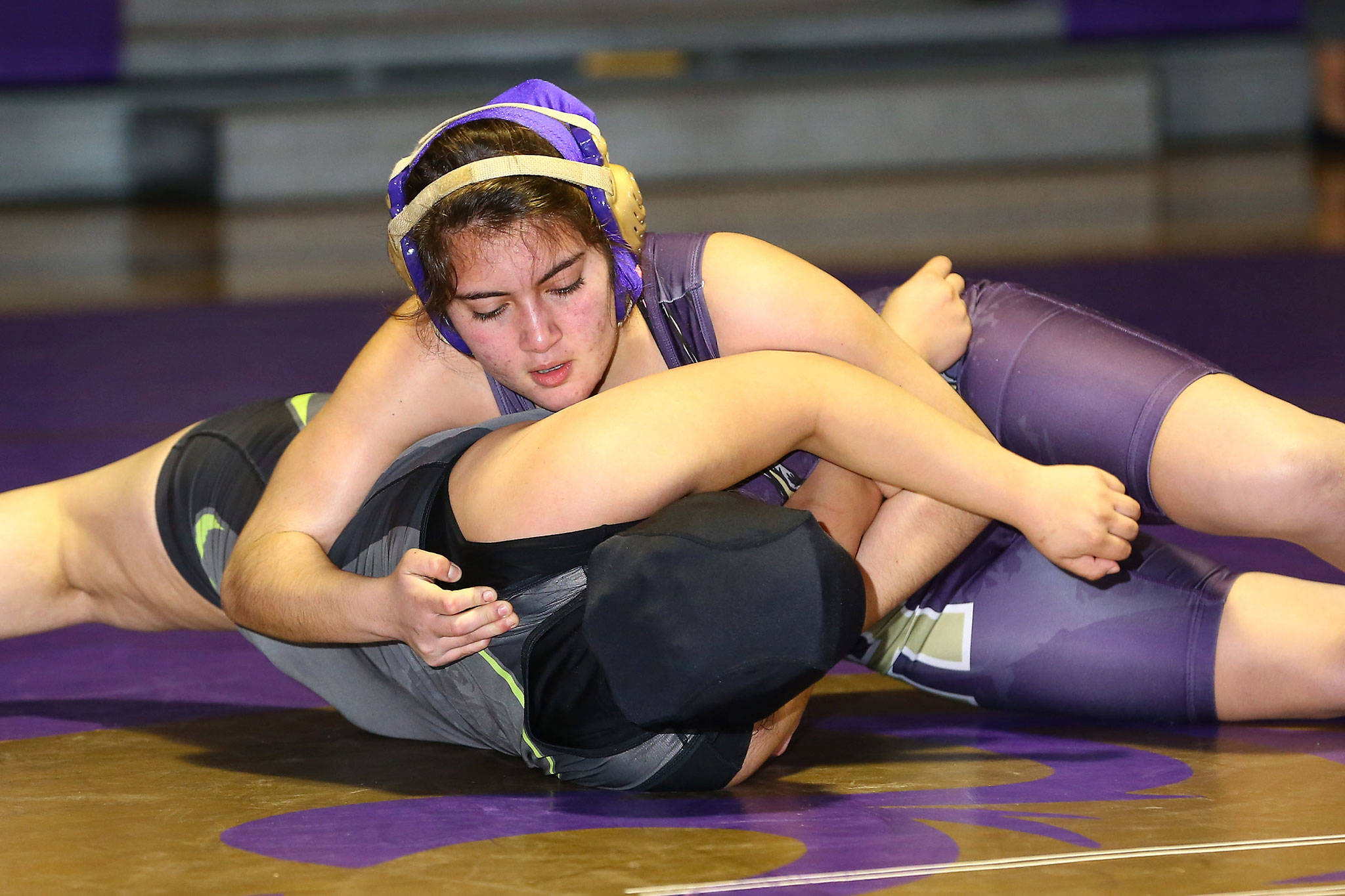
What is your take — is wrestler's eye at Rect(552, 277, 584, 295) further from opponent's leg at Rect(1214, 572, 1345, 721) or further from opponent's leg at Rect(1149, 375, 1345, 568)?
opponent's leg at Rect(1214, 572, 1345, 721)

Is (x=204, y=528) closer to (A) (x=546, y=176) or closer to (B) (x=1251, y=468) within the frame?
(A) (x=546, y=176)

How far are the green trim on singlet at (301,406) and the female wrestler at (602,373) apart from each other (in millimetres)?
335

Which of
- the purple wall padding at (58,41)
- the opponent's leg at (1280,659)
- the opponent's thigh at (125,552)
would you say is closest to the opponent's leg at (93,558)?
the opponent's thigh at (125,552)

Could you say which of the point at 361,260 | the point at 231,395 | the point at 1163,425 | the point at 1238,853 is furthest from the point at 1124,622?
the point at 361,260

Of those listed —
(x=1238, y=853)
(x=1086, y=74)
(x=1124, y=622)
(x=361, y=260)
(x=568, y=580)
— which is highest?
(x=1086, y=74)

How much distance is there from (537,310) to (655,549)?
1.22 feet

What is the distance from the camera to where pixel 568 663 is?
1570 millimetres

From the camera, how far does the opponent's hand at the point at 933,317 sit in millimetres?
2074

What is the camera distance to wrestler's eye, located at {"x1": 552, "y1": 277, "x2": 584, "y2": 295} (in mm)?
1692

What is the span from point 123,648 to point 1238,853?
1627 millimetres

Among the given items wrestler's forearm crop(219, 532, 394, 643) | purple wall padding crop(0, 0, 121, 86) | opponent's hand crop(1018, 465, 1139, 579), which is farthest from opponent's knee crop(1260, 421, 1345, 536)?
purple wall padding crop(0, 0, 121, 86)

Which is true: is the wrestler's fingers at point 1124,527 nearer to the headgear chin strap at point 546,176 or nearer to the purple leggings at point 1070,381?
the purple leggings at point 1070,381

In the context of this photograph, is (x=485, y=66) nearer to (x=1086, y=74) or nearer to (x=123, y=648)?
(x=1086, y=74)

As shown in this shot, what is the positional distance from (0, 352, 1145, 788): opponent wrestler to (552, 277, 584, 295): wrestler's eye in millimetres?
148
